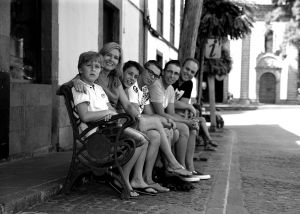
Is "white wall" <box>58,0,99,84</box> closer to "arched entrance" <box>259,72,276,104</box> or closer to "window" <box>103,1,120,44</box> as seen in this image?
"window" <box>103,1,120,44</box>

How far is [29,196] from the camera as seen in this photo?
4.19 meters

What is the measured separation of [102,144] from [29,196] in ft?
2.53

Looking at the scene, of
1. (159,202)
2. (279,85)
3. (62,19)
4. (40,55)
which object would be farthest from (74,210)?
(279,85)

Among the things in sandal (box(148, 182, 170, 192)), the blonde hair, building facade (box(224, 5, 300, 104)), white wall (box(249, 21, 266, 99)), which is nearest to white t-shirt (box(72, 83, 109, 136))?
the blonde hair

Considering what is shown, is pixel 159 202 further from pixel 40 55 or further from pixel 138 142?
pixel 40 55

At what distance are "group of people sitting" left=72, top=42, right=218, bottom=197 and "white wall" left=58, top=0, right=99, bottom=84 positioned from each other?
8.03 ft

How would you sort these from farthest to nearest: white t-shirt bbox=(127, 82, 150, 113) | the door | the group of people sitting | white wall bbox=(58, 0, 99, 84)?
white wall bbox=(58, 0, 99, 84), the door, white t-shirt bbox=(127, 82, 150, 113), the group of people sitting

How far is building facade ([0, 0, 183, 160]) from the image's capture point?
6203 millimetres

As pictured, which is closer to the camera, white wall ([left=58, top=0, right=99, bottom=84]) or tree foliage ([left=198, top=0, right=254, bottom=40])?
white wall ([left=58, top=0, right=99, bottom=84])

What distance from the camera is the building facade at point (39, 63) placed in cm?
620

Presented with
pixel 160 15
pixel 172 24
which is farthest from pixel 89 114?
pixel 172 24

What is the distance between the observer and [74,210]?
420cm

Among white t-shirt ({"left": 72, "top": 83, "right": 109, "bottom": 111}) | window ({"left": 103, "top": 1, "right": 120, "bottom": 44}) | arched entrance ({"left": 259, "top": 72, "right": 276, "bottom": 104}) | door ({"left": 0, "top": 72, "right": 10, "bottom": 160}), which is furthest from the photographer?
arched entrance ({"left": 259, "top": 72, "right": 276, "bottom": 104})

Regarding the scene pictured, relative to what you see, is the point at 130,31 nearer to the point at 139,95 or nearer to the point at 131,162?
the point at 139,95
